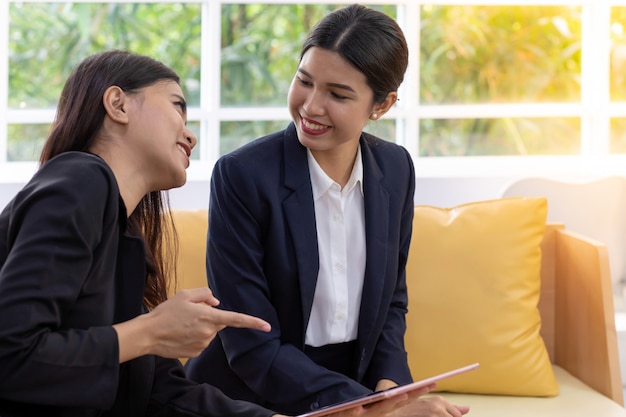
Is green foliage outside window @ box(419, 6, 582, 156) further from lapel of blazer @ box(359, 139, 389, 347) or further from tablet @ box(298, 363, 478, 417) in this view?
tablet @ box(298, 363, 478, 417)

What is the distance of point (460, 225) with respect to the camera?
105 inches

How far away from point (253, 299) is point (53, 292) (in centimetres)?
79

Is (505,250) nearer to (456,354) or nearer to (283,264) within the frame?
(456,354)

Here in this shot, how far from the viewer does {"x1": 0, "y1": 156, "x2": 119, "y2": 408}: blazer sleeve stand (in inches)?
49.9

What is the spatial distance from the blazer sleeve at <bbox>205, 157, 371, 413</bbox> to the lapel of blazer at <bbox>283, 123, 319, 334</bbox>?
0.03 meters

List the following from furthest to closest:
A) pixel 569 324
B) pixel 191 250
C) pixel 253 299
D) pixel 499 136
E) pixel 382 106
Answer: pixel 499 136
pixel 569 324
pixel 191 250
pixel 382 106
pixel 253 299

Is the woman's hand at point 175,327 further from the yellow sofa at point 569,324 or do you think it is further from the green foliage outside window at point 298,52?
the green foliage outside window at point 298,52

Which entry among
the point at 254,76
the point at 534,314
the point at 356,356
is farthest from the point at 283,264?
the point at 254,76

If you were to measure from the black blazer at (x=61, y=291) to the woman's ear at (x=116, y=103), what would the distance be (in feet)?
0.40

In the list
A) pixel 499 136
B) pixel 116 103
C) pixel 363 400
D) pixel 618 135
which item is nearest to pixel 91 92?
pixel 116 103

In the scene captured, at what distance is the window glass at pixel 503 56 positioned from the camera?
384 cm

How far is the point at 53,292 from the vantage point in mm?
1285

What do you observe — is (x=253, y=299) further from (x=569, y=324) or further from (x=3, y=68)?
(x=3, y=68)

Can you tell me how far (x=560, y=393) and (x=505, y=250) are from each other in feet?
1.36
